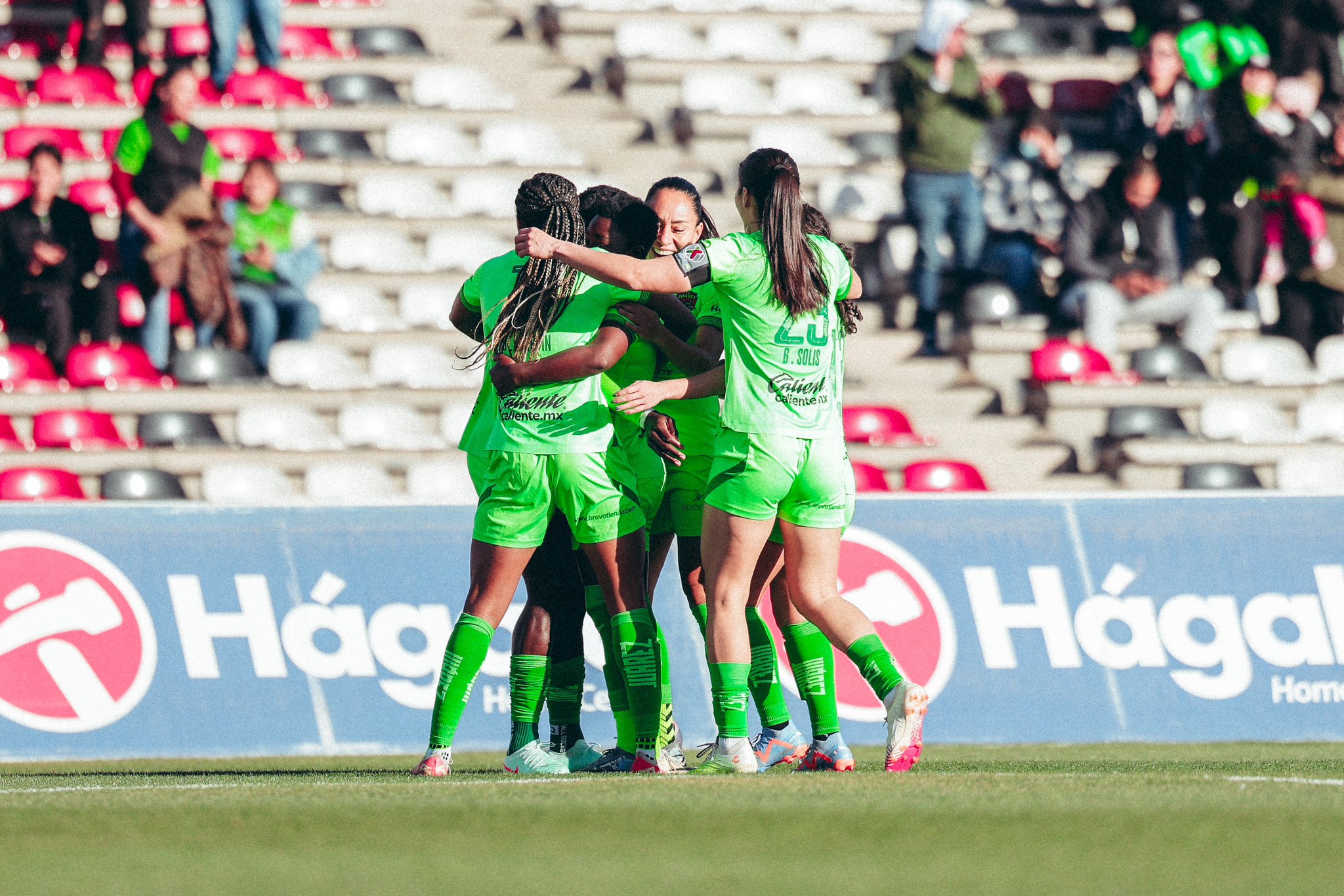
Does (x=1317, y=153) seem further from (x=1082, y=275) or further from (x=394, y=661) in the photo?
(x=394, y=661)

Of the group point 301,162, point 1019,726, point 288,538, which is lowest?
point 1019,726

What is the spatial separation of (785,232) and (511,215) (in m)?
8.22

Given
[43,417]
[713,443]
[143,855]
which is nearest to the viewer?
[143,855]

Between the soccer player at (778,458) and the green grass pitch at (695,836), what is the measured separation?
46 centimetres

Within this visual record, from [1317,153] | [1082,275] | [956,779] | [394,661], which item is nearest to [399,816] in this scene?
[956,779]

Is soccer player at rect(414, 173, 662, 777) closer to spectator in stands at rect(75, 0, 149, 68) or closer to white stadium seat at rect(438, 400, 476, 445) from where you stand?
white stadium seat at rect(438, 400, 476, 445)

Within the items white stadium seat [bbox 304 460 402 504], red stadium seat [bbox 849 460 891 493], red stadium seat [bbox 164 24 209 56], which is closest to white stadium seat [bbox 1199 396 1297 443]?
red stadium seat [bbox 849 460 891 493]

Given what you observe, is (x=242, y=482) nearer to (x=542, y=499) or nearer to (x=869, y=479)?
(x=869, y=479)

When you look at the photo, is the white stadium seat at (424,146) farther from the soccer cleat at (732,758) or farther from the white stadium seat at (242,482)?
the soccer cleat at (732,758)

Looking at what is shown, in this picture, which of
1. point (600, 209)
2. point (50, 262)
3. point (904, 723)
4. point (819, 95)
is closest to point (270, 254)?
point (50, 262)

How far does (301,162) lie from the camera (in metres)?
14.4

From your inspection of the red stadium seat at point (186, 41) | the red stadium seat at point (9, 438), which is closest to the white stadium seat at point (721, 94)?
the red stadium seat at point (186, 41)

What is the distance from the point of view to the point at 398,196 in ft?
47.3

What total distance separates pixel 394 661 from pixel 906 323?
6381 mm
